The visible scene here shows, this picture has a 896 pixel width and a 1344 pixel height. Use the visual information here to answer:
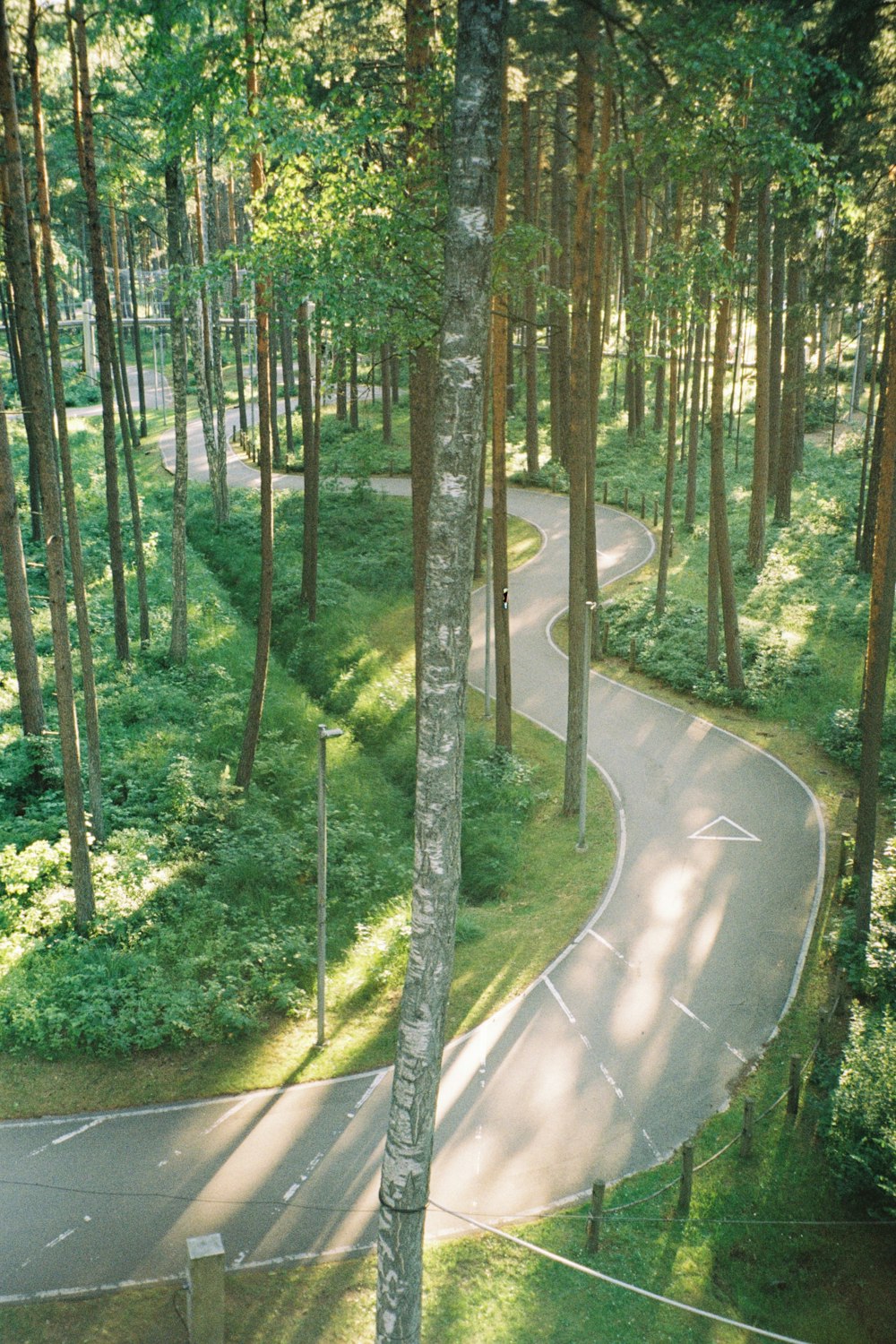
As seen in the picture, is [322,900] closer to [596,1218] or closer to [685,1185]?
[596,1218]

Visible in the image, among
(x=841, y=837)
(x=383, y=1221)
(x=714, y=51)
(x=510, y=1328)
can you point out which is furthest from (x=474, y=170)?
(x=841, y=837)

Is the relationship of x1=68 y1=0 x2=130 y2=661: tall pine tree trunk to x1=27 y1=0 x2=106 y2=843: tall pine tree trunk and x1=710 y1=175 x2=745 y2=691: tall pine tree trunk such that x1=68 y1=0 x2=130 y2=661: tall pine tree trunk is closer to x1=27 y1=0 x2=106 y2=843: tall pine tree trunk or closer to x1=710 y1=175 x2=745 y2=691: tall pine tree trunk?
x1=27 y1=0 x2=106 y2=843: tall pine tree trunk

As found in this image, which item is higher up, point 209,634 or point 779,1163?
point 209,634

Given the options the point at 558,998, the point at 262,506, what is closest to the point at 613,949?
the point at 558,998

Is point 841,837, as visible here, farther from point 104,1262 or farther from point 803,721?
point 104,1262

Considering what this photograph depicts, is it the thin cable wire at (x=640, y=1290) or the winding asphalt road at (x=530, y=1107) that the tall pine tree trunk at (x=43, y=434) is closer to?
the winding asphalt road at (x=530, y=1107)

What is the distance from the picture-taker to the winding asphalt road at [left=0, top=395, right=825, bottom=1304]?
10.4 m

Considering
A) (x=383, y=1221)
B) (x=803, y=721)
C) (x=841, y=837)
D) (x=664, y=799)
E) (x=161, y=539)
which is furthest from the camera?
(x=161, y=539)

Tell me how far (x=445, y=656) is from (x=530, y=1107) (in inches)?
330

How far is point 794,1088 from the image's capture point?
12.7 metres

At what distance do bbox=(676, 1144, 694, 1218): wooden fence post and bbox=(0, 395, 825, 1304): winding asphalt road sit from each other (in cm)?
80

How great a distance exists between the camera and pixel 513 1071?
44.4ft

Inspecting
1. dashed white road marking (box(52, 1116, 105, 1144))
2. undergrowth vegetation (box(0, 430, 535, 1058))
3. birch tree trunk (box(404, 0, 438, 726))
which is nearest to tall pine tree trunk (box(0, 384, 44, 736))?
undergrowth vegetation (box(0, 430, 535, 1058))

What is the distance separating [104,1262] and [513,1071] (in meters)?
5.63
